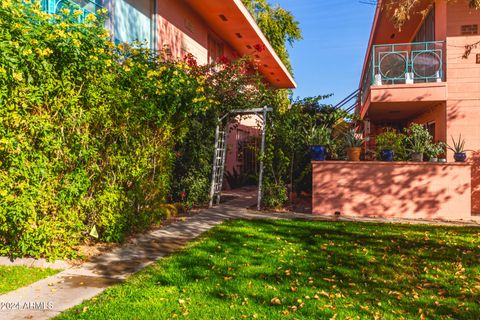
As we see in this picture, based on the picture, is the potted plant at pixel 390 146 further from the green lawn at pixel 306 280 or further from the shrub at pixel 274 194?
the green lawn at pixel 306 280

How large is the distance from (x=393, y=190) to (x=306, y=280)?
18.7ft

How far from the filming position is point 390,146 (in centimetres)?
1004

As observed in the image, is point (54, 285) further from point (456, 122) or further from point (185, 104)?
point (456, 122)

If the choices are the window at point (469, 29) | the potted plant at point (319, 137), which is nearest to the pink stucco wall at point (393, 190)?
the potted plant at point (319, 137)

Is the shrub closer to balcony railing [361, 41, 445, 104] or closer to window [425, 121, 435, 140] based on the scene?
balcony railing [361, 41, 445, 104]

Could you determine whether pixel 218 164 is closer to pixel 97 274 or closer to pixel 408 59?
pixel 408 59

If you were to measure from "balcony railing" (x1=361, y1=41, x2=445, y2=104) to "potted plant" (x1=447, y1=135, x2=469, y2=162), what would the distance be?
174cm

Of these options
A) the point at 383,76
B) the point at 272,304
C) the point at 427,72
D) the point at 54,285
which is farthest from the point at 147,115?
the point at 427,72

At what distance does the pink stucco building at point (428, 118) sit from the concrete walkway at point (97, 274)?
3.46m

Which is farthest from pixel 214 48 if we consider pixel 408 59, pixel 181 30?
pixel 408 59

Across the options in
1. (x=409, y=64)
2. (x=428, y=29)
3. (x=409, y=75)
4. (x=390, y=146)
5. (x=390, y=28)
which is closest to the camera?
(x=390, y=146)

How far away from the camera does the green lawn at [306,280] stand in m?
3.65

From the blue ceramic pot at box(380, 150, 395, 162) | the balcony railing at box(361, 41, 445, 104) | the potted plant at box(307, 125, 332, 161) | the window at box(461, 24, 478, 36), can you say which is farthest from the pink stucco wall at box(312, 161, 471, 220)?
the window at box(461, 24, 478, 36)

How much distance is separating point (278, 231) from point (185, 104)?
3085 millimetres
